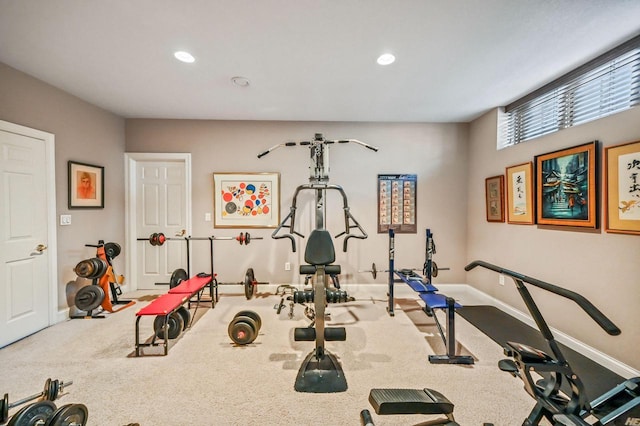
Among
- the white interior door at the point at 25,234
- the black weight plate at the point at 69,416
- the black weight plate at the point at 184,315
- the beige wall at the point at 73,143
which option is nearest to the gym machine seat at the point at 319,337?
the black weight plate at the point at 69,416

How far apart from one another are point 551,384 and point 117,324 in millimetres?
4093

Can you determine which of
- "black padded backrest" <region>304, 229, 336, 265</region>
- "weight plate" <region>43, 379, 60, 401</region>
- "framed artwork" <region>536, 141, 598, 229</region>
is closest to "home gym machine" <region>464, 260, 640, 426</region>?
"black padded backrest" <region>304, 229, 336, 265</region>

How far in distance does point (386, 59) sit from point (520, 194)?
93.0 inches

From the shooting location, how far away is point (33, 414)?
1.38 metres

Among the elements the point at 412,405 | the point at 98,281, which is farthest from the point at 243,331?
the point at 98,281

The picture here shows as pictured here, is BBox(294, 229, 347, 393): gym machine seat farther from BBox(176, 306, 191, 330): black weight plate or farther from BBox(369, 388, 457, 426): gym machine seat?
BBox(176, 306, 191, 330): black weight plate

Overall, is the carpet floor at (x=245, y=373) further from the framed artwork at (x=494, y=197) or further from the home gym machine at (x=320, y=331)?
the framed artwork at (x=494, y=197)

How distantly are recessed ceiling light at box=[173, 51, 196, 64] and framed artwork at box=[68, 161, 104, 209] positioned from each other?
2.18 m

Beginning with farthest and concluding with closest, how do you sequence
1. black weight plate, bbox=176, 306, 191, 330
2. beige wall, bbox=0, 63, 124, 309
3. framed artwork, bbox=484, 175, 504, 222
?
framed artwork, bbox=484, 175, 504, 222
black weight plate, bbox=176, 306, 191, 330
beige wall, bbox=0, 63, 124, 309

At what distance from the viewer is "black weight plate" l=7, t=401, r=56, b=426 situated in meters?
1.33

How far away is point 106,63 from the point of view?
2.46 m

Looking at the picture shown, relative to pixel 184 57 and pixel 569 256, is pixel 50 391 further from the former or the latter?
pixel 569 256

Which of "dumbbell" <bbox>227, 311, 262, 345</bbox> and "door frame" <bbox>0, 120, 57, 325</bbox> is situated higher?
"door frame" <bbox>0, 120, 57, 325</bbox>

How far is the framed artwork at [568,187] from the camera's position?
2.34 meters
